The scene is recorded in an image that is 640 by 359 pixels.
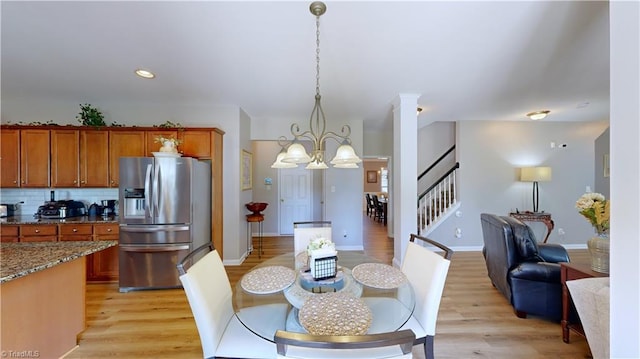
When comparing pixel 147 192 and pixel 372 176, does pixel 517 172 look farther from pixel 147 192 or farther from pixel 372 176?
pixel 372 176

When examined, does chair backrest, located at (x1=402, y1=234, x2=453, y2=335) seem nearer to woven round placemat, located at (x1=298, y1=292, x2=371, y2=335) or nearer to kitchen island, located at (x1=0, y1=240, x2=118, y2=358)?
woven round placemat, located at (x1=298, y1=292, x2=371, y2=335)

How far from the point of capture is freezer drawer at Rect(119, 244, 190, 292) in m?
3.04

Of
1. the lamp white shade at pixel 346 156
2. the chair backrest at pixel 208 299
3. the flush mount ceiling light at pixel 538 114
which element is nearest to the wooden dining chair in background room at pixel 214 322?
the chair backrest at pixel 208 299

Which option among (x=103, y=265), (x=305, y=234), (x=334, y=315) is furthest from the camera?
(x=103, y=265)

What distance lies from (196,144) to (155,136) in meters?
0.52

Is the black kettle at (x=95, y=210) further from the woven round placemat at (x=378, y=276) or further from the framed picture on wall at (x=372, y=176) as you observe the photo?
the framed picture on wall at (x=372, y=176)

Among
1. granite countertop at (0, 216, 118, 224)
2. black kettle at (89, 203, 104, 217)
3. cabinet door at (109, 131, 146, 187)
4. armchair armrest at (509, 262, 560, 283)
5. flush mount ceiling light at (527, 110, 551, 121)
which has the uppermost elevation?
flush mount ceiling light at (527, 110, 551, 121)

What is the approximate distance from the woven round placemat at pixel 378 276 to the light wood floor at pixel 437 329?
0.72 m

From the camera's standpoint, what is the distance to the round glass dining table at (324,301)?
1.26 m

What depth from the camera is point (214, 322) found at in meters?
1.42

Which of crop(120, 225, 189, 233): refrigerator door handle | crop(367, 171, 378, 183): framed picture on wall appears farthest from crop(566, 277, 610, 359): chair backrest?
crop(367, 171, 378, 183): framed picture on wall

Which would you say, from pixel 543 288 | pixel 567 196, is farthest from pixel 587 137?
pixel 543 288

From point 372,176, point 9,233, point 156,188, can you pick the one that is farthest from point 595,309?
point 372,176

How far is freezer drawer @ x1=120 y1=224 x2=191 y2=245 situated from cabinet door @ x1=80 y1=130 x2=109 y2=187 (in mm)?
864
